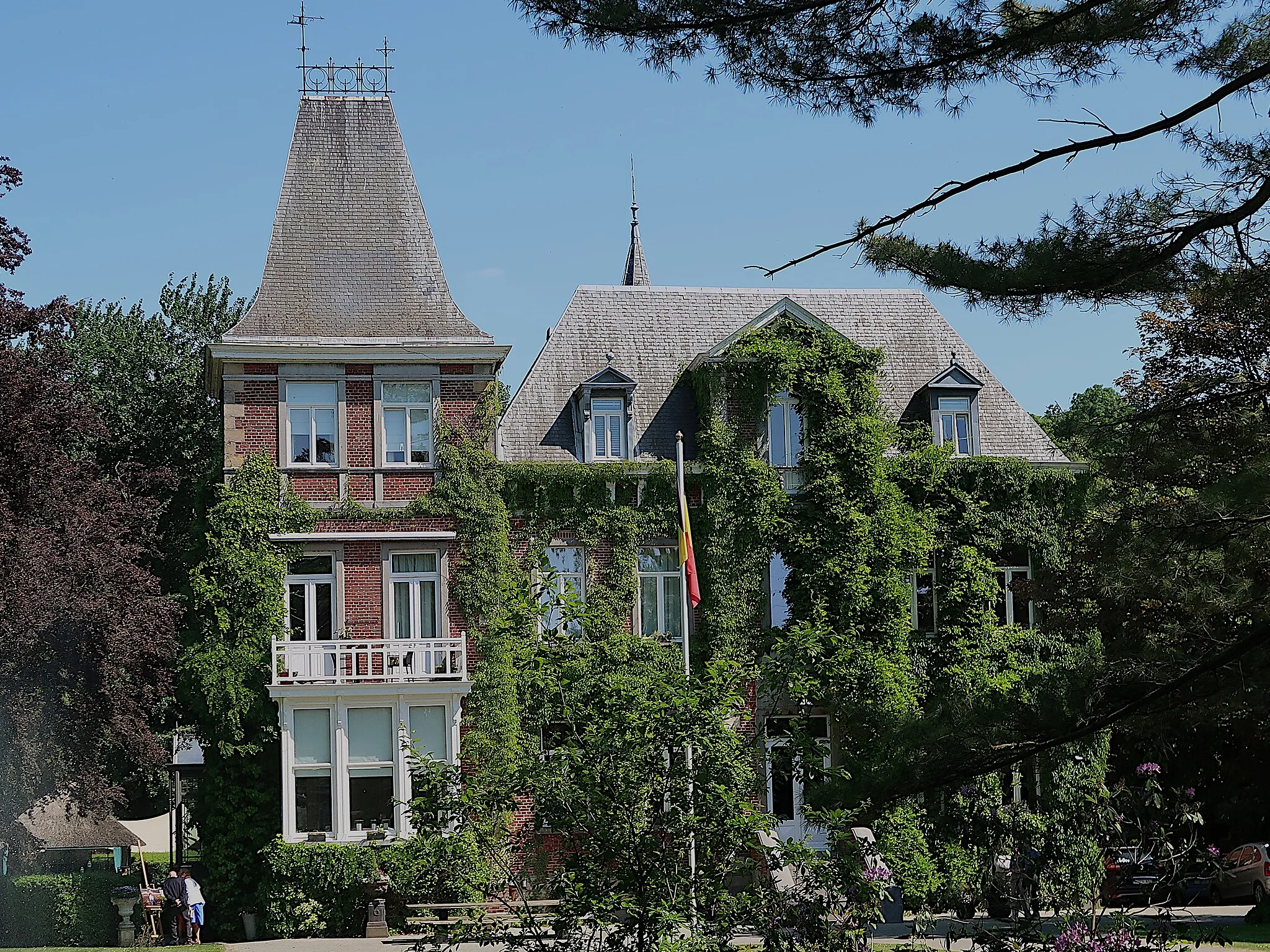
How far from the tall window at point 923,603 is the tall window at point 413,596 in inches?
352

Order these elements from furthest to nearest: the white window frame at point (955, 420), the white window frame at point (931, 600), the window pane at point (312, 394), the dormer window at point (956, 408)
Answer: the white window frame at point (955, 420) → the dormer window at point (956, 408) → the white window frame at point (931, 600) → the window pane at point (312, 394)

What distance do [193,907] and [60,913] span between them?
354 cm

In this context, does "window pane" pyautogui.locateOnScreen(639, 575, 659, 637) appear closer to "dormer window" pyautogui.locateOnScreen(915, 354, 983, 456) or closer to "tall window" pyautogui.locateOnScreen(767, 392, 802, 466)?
"tall window" pyautogui.locateOnScreen(767, 392, 802, 466)

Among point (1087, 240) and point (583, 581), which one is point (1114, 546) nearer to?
point (1087, 240)

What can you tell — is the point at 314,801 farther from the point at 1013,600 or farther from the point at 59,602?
the point at 1013,600

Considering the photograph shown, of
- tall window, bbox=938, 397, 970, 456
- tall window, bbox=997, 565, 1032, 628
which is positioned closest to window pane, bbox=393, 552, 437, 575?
tall window, bbox=938, 397, 970, 456

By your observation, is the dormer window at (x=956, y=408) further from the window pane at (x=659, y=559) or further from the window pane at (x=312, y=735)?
the window pane at (x=312, y=735)

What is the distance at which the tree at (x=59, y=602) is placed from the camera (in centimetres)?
2464

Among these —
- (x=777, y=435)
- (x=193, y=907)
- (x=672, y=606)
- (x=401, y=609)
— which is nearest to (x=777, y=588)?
(x=672, y=606)

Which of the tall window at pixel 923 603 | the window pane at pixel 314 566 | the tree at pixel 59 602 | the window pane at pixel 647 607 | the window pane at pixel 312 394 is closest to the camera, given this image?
the tree at pixel 59 602

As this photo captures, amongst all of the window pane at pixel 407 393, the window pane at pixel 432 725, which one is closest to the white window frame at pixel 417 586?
the window pane at pixel 432 725

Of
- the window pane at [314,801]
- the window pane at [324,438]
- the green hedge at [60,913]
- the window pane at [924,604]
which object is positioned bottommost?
the green hedge at [60,913]

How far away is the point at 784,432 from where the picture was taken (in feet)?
94.7

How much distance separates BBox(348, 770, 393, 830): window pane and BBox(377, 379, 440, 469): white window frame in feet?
18.0
